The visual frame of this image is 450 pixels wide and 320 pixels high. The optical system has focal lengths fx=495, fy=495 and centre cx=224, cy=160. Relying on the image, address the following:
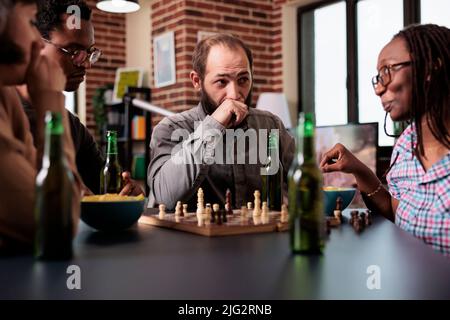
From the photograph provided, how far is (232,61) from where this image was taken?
183cm

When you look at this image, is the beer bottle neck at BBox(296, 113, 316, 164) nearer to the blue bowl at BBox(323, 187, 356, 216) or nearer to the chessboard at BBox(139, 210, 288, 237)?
the chessboard at BBox(139, 210, 288, 237)

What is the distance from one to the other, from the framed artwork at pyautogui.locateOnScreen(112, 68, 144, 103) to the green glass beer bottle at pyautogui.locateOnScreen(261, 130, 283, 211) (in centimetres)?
466

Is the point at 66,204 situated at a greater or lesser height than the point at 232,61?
lesser

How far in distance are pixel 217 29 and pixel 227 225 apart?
13.6 feet

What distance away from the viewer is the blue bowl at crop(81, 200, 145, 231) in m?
1.07

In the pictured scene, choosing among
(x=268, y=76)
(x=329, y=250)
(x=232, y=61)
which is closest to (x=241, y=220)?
(x=329, y=250)

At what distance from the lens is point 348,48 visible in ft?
15.8

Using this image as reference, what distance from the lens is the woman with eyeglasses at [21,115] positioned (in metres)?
0.80

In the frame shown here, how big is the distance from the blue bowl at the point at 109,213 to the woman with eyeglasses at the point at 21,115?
201mm

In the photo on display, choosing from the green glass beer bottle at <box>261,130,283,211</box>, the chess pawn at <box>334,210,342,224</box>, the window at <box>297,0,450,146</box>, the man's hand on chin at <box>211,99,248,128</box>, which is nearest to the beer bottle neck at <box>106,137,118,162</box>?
the man's hand on chin at <box>211,99,248,128</box>

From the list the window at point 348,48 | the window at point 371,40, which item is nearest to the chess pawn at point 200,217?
the window at point 348,48

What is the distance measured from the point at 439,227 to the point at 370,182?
315mm

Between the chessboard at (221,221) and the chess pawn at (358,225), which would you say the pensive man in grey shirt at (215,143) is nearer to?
the chessboard at (221,221)
